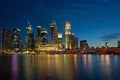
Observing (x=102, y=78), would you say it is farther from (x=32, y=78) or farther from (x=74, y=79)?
(x=32, y=78)

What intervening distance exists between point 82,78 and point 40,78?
8.06 m

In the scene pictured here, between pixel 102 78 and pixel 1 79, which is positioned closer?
pixel 1 79

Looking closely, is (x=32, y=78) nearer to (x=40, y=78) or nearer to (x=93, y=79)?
(x=40, y=78)

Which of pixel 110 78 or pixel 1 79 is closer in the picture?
pixel 1 79

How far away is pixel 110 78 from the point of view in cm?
4856

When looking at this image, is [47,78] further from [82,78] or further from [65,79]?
[82,78]

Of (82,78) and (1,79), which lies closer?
(1,79)

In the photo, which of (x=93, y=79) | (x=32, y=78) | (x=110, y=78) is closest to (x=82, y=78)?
(x=93, y=79)

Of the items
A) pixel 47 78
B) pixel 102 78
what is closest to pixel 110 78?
pixel 102 78

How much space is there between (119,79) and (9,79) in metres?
20.1

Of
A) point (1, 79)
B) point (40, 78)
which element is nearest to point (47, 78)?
point (40, 78)

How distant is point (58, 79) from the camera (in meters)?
46.3

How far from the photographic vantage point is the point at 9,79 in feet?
151

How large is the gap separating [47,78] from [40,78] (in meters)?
1.30
